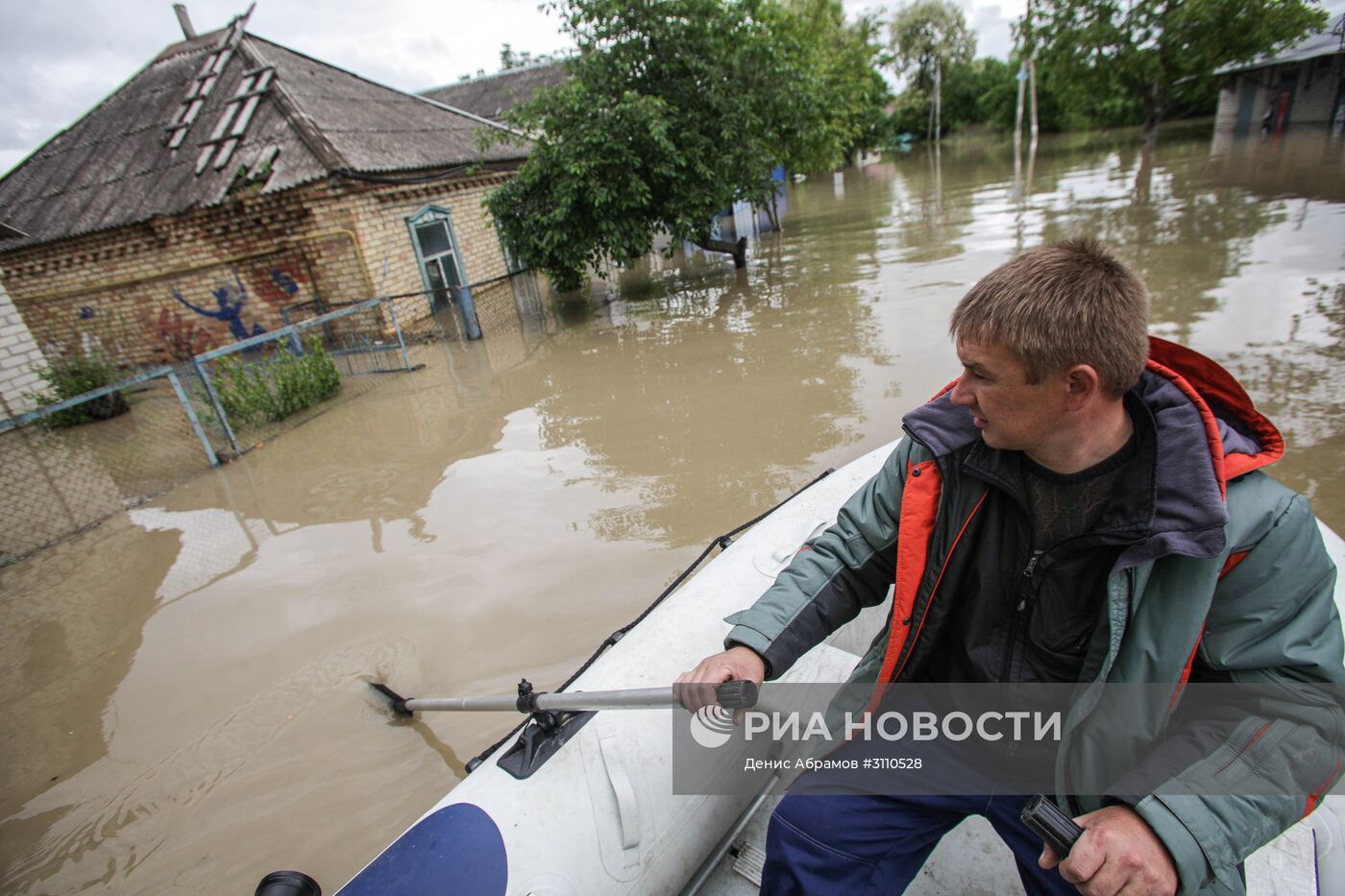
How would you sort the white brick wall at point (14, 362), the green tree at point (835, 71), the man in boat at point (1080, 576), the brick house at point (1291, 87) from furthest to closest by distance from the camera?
the brick house at point (1291, 87) < the green tree at point (835, 71) < the white brick wall at point (14, 362) < the man in boat at point (1080, 576)

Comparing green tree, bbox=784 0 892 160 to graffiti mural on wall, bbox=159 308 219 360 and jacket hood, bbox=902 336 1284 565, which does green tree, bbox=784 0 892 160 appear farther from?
jacket hood, bbox=902 336 1284 565

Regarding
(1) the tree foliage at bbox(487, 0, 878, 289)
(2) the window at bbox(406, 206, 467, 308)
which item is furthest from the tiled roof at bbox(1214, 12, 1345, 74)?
(2) the window at bbox(406, 206, 467, 308)

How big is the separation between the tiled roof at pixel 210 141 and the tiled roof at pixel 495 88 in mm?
8764

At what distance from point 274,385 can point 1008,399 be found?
7.45m

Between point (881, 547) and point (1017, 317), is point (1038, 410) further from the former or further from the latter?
point (881, 547)

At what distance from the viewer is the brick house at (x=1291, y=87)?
1966cm

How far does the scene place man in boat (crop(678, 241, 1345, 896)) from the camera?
1.11 meters

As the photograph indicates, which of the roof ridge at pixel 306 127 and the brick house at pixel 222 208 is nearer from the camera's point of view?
the roof ridge at pixel 306 127

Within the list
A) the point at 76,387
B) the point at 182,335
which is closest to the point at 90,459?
the point at 76,387

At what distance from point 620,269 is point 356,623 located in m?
12.0

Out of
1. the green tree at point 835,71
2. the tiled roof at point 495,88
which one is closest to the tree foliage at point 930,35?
the green tree at point 835,71

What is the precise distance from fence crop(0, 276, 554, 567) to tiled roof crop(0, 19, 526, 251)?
6.25 feet

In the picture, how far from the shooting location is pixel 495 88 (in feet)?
68.8

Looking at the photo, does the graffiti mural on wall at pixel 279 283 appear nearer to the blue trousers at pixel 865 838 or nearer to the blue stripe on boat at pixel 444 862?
the blue stripe on boat at pixel 444 862
